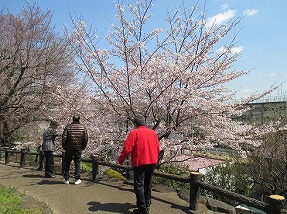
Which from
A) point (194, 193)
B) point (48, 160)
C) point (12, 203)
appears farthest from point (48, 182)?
point (194, 193)

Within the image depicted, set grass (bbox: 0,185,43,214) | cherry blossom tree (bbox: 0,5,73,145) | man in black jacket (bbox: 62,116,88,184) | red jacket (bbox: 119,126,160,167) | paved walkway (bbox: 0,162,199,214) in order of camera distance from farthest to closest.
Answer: cherry blossom tree (bbox: 0,5,73,145)
man in black jacket (bbox: 62,116,88,184)
paved walkway (bbox: 0,162,199,214)
grass (bbox: 0,185,43,214)
red jacket (bbox: 119,126,160,167)

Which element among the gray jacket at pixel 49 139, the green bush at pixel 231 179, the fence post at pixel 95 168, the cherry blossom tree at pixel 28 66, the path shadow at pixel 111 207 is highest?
the cherry blossom tree at pixel 28 66

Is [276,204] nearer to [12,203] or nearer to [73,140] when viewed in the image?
[73,140]

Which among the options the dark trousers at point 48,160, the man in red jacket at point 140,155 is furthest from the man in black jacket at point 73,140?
the man in red jacket at point 140,155

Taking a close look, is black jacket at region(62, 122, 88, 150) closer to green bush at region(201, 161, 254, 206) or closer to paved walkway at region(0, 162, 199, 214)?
paved walkway at region(0, 162, 199, 214)

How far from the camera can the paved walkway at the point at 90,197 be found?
498 centimetres

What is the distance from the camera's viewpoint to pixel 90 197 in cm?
569

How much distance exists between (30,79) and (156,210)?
10747mm

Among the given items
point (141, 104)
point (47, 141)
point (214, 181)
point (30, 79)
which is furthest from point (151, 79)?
point (214, 181)

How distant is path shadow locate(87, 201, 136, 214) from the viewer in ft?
16.0

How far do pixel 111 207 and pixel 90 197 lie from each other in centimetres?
83

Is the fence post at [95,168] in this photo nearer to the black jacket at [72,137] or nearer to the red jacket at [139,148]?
the black jacket at [72,137]

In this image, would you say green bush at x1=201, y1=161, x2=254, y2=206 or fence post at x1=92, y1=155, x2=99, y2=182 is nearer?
fence post at x1=92, y1=155, x2=99, y2=182

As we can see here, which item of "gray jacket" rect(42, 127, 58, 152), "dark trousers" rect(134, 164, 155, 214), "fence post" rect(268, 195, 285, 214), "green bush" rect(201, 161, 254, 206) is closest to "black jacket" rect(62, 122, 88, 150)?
"gray jacket" rect(42, 127, 58, 152)
